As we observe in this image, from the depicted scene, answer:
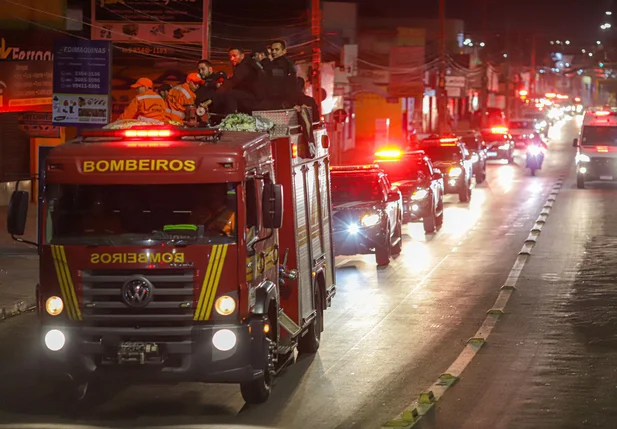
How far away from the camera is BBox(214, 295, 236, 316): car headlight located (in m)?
10.4

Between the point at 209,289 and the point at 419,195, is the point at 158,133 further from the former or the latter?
the point at 419,195

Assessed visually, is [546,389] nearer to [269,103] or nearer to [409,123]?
[269,103]

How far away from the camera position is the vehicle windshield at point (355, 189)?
22828 millimetres

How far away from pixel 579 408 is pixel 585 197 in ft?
92.2

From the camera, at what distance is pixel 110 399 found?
11523mm

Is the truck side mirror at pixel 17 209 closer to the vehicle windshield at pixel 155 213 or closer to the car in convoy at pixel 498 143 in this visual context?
the vehicle windshield at pixel 155 213

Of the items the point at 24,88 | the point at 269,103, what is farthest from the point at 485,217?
the point at 269,103

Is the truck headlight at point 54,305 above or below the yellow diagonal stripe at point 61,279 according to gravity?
below

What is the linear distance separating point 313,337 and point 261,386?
114 inches

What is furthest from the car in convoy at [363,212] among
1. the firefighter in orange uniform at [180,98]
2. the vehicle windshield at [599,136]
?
the vehicle windshield at [599,136]

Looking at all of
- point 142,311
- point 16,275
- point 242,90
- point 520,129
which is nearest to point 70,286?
point 142,311

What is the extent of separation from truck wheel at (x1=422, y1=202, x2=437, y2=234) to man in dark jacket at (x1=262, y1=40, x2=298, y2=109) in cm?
1402

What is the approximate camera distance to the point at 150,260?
10.3 m

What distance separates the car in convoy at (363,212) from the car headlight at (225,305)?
36.7 ft
